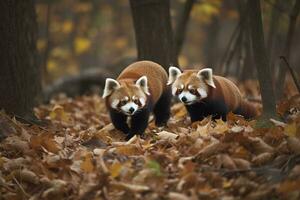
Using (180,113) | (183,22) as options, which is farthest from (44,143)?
(183,22)

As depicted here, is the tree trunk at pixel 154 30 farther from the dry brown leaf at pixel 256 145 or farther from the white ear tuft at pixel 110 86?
the dry brown leaf at pixel 256 145

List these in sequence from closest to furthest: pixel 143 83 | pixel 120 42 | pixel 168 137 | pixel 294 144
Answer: pixel 294 144 < pixel 168 137 < pixel 143 83 < pixel 120 42

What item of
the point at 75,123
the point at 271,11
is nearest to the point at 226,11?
the point at 271,11

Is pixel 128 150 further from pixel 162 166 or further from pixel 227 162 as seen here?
pixel 227 162

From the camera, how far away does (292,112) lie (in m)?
6.71

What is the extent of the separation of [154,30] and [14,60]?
2437 mm

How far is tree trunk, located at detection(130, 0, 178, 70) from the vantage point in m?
8.66

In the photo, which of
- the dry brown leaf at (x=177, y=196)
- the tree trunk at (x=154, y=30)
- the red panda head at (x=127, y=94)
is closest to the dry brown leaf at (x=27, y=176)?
the dry brown leaf at (x=177, y=196)

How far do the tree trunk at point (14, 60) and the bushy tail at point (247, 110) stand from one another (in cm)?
302

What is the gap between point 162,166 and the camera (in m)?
5.11

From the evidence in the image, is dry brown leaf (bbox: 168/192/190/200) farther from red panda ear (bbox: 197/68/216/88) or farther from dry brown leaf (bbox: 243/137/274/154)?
red panda ear (bbox: 197/68/216/88)

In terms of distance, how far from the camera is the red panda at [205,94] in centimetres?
714

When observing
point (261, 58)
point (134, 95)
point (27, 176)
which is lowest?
point (27, 176)

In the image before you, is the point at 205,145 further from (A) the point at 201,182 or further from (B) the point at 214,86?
(B) the point at 214,86
